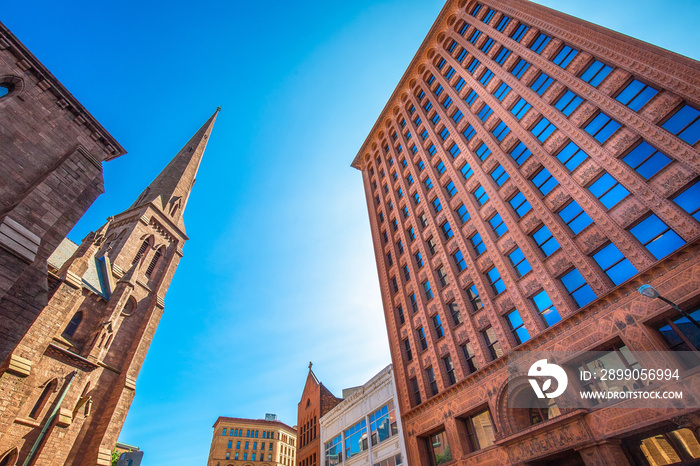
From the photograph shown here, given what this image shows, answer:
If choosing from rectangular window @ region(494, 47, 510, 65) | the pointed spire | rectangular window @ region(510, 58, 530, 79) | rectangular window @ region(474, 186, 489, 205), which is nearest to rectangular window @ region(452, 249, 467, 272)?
rectangular window @ region(474, 186, 489, 205)

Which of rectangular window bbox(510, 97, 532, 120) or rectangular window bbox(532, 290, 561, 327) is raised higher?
rectangular window bbox(510, 97, 532, 120)

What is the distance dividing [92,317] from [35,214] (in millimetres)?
17378

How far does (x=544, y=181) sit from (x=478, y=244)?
5.40m

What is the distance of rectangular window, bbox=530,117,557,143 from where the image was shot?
776 inches

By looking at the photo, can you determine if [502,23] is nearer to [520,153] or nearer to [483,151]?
[483,151]

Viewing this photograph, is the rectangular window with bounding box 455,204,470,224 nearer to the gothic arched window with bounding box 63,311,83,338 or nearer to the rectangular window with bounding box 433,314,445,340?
the rectangular window with bounding box 433,314,445,340

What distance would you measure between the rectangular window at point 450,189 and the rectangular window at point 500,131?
4.54m

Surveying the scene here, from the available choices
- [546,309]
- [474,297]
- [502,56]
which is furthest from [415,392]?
[502,56]

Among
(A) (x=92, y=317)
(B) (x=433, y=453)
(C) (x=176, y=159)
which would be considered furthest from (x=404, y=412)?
(C) (x=176, y=159)

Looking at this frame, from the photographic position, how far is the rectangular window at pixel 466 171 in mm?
24672

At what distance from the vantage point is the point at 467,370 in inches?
748

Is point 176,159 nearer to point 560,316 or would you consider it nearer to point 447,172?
point 447,172

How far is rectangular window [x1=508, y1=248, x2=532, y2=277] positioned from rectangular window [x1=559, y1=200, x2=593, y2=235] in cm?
280

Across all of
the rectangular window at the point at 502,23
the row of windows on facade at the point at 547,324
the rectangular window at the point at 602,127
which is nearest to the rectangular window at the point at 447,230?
the row of windows on facade at the point at 547,324
